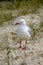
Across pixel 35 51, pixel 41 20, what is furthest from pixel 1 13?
pixel 35 51

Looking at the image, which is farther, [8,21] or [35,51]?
[8,21]

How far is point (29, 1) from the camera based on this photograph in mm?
9672

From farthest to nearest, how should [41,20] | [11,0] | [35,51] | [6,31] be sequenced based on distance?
[11,0] → [41,20] → [6,31] → [35,51]

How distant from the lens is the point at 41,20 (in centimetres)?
772

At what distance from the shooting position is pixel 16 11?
882 cm

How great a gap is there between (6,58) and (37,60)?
570 mm

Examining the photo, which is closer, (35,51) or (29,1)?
(35,51)

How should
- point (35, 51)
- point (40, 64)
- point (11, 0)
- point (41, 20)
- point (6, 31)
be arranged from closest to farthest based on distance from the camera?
point (40, 64) < point (35, 51) < point (6, 31) < point (41, 20) < point (11, 0)

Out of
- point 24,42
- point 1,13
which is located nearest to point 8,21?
point 1,13

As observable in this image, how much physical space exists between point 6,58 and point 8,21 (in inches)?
108

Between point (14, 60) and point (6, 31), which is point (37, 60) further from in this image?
point (6, 31)

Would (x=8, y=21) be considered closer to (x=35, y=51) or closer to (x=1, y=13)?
(x=1, y=13)

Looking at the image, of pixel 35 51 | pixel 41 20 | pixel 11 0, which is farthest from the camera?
pixel 11 0

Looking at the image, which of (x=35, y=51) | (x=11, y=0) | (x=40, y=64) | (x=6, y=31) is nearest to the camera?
(x=40, y=64)
